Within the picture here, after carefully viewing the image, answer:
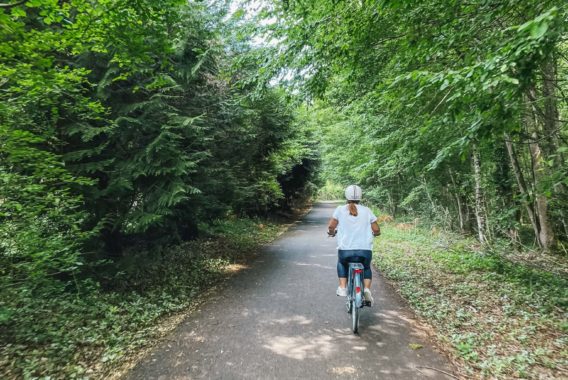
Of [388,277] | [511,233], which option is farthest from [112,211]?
[511,233]

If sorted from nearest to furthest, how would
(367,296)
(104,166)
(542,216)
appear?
(367,296) < (104,166) < (542,216)

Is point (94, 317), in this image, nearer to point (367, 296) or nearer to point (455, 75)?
point (367, 296)

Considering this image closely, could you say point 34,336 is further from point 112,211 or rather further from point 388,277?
point 388,277

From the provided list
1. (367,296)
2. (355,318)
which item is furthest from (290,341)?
(367,296)

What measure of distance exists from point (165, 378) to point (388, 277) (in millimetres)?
6186

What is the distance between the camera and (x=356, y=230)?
528 cm

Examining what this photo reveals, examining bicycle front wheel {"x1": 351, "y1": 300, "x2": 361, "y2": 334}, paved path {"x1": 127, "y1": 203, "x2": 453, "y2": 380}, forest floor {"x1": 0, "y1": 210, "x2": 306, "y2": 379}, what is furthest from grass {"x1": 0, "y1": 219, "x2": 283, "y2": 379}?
bicycle front wheel {"x1": 351, "y1": 300, "x2": 361, "y2": 334}

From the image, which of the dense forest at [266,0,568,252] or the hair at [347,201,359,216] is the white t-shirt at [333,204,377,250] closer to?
the hair at [347,201,359,216]

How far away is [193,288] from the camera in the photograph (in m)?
7.64

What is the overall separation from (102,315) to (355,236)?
4.57 meters

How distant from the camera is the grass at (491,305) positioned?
4023mm

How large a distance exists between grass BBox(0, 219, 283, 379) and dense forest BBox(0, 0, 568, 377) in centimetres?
5

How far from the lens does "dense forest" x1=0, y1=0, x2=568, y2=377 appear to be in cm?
427

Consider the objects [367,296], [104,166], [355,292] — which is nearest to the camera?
[355,292]
